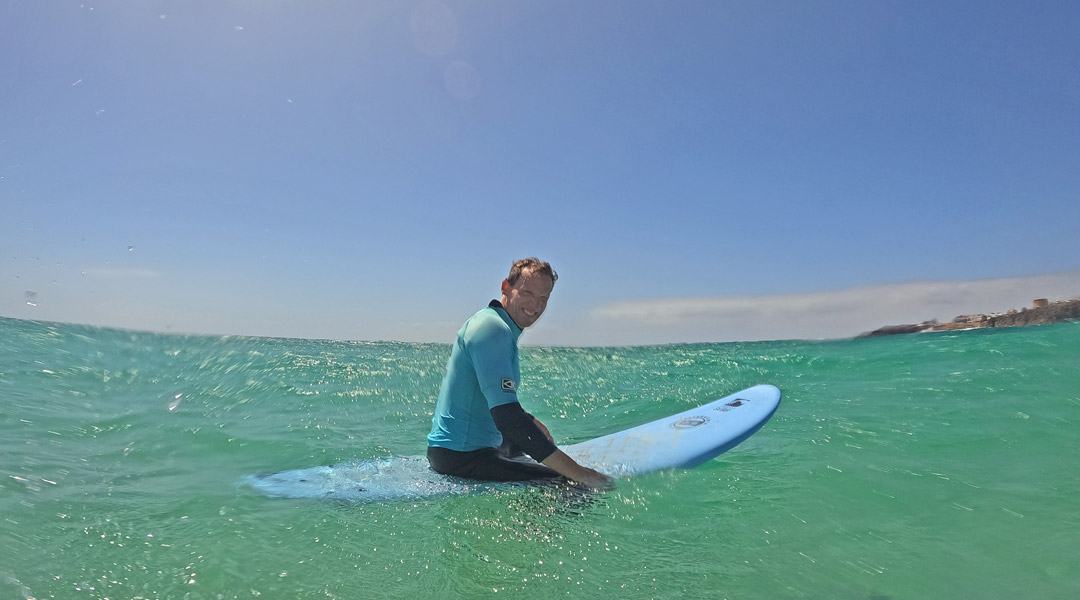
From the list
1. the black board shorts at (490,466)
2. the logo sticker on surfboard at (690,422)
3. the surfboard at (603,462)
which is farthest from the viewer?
the logo sticker on surfboard at (690,422)

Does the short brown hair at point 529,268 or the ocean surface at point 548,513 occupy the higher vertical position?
the short brown hair at point 529,268

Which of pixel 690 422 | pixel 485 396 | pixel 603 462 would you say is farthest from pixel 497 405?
pixel 690 422

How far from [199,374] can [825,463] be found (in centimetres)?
935

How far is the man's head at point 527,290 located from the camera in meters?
2.96

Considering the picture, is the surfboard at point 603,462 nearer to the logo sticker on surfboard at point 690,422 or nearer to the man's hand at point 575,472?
the logo sticker on surfboard at point 690,422

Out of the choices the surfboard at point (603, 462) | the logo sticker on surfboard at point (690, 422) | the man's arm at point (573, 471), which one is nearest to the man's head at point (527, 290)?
the man's arm at point (573, 471)

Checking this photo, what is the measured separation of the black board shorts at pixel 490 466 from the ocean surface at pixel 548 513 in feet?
0.33

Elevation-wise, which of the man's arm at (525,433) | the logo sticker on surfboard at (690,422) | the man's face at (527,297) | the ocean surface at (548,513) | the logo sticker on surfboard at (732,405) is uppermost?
the man's face at (527,297)

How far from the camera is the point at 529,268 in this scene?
2.97 metres

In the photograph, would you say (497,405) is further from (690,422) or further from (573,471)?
(690,422)

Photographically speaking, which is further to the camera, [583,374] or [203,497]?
[583,374]

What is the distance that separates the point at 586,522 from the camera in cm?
286

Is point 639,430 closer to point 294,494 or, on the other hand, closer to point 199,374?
point 294,494

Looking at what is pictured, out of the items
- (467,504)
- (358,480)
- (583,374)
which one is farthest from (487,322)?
(583,374)
